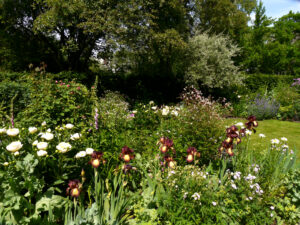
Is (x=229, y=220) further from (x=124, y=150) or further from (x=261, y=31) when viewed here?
(x=261, y=31)

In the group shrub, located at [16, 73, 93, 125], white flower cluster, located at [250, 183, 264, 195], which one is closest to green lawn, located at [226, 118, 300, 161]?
white flower cluster, located at [250, 183, 264, 195]

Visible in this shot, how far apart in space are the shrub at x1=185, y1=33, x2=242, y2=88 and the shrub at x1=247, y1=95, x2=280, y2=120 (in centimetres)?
142

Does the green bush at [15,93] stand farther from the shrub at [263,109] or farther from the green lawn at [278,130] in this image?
the shrub at [263,109]

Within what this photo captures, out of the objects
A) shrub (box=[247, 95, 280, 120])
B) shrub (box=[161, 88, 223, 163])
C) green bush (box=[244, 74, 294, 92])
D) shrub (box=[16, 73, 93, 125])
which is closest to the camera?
shrub (box=[161, 88, 223, 163])

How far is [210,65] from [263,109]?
3063 millimetres

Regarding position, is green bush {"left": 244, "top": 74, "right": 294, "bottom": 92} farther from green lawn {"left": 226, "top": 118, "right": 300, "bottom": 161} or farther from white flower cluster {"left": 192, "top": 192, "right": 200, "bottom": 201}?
white flower cluster {"left": 192, "top": 192, "right": 200, "bottom": 201}

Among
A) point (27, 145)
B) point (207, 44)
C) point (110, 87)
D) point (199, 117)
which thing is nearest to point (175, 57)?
point (207, 44)

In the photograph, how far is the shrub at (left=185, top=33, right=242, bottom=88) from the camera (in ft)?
31.9

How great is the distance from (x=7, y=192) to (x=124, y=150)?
1.11m

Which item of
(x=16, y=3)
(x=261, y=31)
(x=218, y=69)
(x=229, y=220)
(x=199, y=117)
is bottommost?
(x=229, y=220)

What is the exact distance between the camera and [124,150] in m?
2.17

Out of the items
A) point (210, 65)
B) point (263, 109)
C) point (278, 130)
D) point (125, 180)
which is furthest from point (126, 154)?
point (210, 65)

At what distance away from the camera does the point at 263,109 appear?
883cm

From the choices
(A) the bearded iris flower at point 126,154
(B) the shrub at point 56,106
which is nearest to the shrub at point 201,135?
(A) the bearded iris flower at point 126,154
